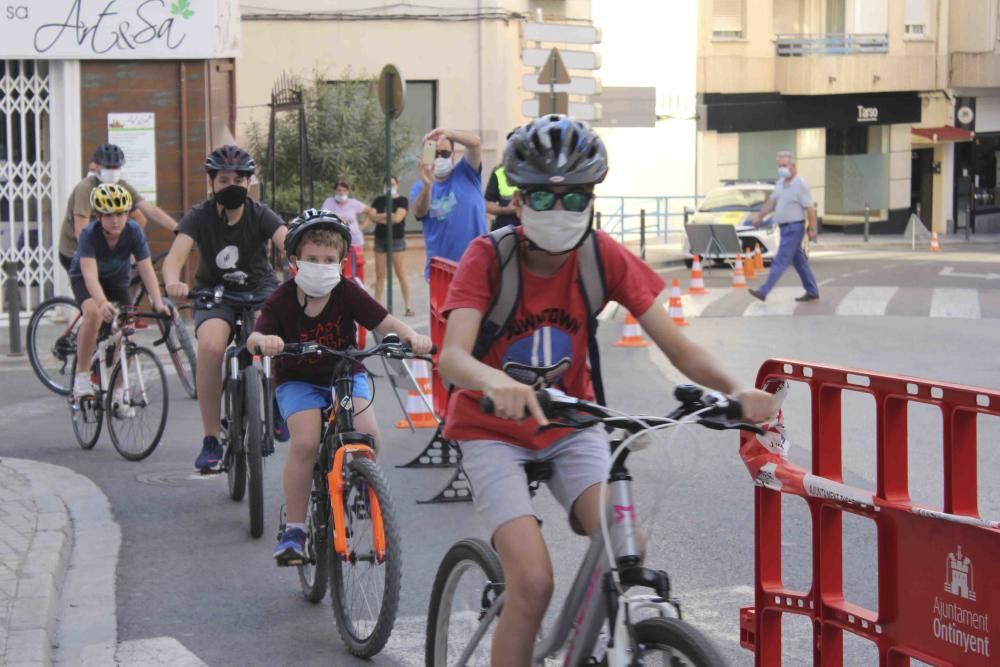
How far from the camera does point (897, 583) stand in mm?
4273

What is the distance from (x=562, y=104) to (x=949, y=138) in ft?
85.0

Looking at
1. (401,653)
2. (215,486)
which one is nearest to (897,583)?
(401,653)

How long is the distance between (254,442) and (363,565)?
6.17ft

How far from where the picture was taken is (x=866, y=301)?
1986 centimetres

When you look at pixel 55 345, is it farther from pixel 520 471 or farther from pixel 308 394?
pixel 520 471

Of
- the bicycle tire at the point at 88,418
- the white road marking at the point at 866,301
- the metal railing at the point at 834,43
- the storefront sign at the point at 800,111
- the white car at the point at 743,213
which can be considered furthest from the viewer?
the metal railing at the point at 834,43

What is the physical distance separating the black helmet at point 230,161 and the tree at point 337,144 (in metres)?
15.3

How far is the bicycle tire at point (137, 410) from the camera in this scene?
966cm

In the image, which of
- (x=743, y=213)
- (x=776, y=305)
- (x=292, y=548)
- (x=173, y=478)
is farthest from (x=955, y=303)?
(x=292, y=548)

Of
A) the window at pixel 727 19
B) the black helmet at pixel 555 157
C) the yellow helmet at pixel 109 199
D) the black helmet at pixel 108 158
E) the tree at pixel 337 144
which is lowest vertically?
the yellow helmet at pixel 109 199

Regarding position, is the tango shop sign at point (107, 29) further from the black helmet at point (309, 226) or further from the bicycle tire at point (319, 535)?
the bicycle tire at point (319, 535)

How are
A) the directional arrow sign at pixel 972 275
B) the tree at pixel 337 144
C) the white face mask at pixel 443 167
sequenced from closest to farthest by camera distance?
the white face mask at pixel 443 167
the directional arrow sign at pixel 972 275
the tree at pixel 337 144

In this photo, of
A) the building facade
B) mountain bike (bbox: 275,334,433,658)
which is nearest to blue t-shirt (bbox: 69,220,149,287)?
mountain bike (bbox: 275,334,433,658)

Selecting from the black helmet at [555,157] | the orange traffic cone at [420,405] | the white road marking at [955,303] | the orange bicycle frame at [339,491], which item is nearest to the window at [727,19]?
the white road marking at [955,303]
